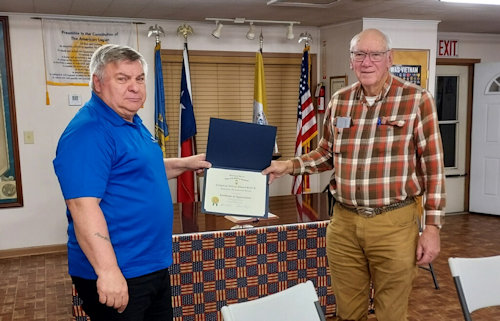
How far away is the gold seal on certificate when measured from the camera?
213cm

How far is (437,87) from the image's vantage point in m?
6.39

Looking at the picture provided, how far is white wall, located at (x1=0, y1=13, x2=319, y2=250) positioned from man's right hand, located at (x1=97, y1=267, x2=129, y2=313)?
12.5ft

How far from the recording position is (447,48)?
247 inches

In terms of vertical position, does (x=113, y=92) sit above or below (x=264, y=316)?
above

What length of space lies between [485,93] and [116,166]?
6.03 metres

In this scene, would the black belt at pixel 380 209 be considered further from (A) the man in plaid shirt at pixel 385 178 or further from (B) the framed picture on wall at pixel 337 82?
(B) the framed picture on wall at pixel 337 82

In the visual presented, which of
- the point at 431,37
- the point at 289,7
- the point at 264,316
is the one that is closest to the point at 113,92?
the point at 264,316

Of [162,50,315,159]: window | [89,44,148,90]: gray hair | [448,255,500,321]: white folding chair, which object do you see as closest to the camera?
[89,44,148,90]: gray hair

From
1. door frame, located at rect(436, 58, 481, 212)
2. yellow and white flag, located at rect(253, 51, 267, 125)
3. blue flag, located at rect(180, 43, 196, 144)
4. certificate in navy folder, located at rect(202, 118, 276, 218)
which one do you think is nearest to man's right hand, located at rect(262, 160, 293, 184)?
certificate in navy folder, located at rect(202, 118, 276, 218)

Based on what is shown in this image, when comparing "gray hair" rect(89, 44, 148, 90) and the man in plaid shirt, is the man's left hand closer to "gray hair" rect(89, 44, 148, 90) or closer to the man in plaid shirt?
the man in plaid shirt

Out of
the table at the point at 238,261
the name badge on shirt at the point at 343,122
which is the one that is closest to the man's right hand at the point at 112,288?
the name badge on shirt at the point at 343,122

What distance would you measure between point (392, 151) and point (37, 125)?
13.1 feet

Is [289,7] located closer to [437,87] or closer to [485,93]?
[437,87]

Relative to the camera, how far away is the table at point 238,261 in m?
2.95
